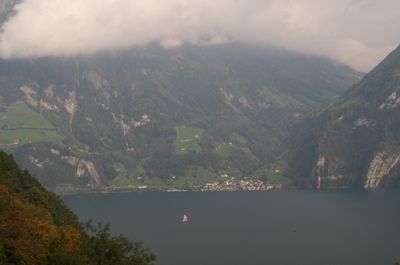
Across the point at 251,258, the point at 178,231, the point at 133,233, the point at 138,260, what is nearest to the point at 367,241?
the point at 251,258

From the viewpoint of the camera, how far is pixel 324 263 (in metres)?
146

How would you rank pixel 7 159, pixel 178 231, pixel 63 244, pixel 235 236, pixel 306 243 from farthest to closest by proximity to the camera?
1. pixel 178 231
2. pixel 235 236
3. pixel 306 243
4. pixel 7 159
5. pixel 63 244

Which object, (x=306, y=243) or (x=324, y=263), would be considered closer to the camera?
(x=324, y=263)

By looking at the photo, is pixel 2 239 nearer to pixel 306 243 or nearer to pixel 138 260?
pixel 138 260

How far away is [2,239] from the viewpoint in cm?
5056

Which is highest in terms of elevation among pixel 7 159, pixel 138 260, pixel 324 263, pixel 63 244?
pixel 7 159

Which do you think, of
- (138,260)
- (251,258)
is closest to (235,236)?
(251,258)

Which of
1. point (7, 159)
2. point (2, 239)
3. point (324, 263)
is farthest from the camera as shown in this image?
point (324, 263)

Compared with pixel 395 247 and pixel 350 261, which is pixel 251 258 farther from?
pixel 395 247

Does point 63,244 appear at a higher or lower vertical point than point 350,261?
higher

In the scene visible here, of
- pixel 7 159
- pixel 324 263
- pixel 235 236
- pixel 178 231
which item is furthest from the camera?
pixel 178 231

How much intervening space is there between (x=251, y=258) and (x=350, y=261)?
1000 inches

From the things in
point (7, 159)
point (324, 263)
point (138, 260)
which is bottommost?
point (324, 263)

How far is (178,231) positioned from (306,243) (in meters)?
48.5
